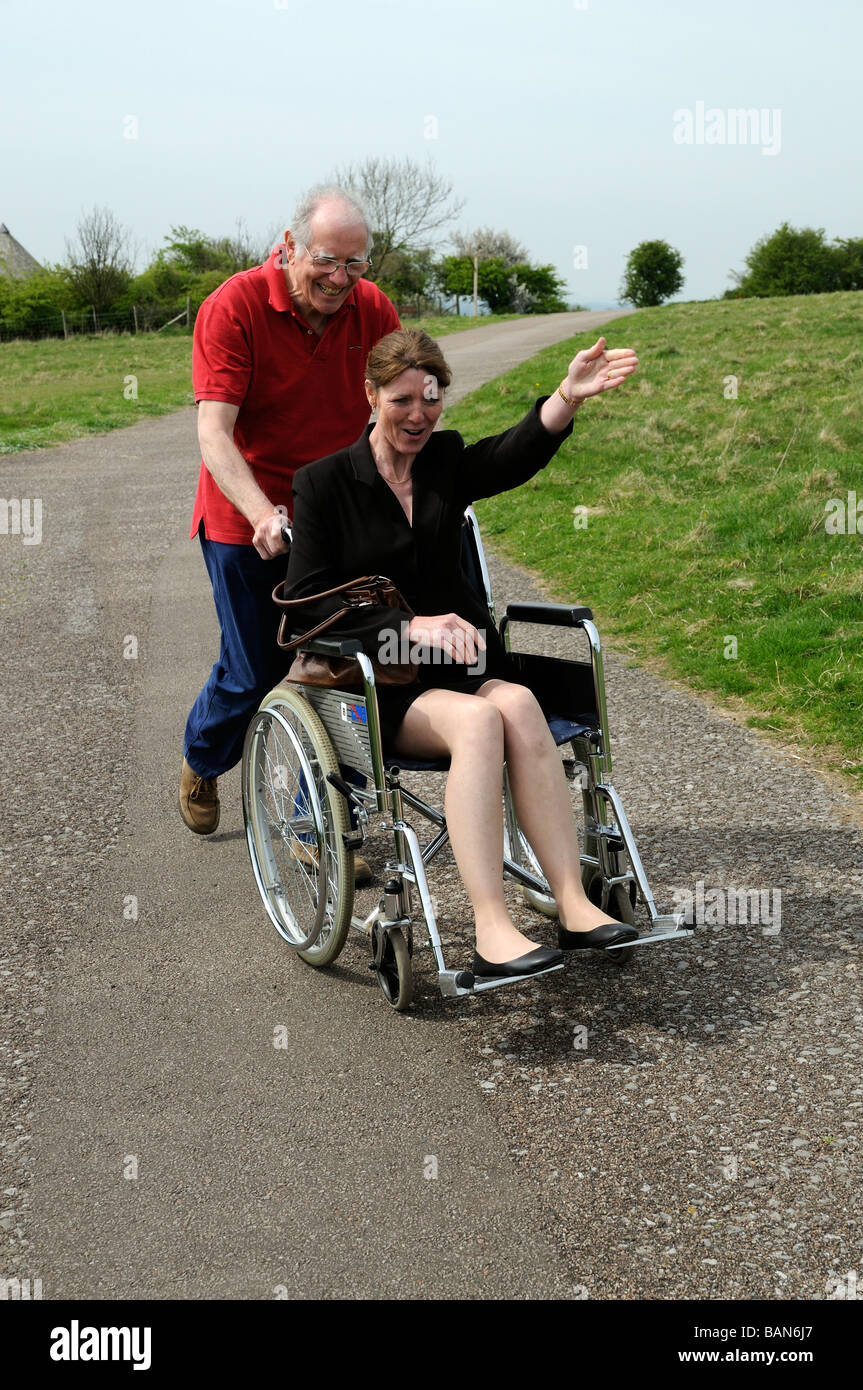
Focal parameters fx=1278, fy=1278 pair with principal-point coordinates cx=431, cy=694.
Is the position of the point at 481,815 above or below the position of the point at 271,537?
below

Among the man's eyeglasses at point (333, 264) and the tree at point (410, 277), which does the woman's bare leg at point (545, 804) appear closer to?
the man's eyeglasses at point (333, 264)

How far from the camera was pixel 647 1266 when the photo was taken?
7.84ft

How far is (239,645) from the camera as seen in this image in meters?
4.22

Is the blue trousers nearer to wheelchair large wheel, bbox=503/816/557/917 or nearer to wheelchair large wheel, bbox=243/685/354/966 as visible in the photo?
wheelchair large wheel, bbox=243/685/354/966

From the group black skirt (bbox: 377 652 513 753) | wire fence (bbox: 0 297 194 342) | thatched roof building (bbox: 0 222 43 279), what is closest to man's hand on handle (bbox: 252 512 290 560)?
black skirt (bbox: 377 652 513 753)

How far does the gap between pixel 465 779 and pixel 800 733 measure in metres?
2.60

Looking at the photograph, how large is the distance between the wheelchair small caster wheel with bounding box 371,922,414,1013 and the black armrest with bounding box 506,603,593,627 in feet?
3.09

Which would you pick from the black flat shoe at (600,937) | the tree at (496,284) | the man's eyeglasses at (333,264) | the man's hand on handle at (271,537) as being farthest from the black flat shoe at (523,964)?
Result: the tree at (496,284)

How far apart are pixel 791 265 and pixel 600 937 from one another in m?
52.9

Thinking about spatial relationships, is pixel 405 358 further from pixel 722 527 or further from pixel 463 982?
pixel 722 527

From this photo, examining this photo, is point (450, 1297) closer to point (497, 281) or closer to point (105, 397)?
point (105, 397)

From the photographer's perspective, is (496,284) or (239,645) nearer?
(239,645)

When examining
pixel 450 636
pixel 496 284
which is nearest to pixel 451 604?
pixel 450 636

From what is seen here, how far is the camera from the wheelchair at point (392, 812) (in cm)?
329
